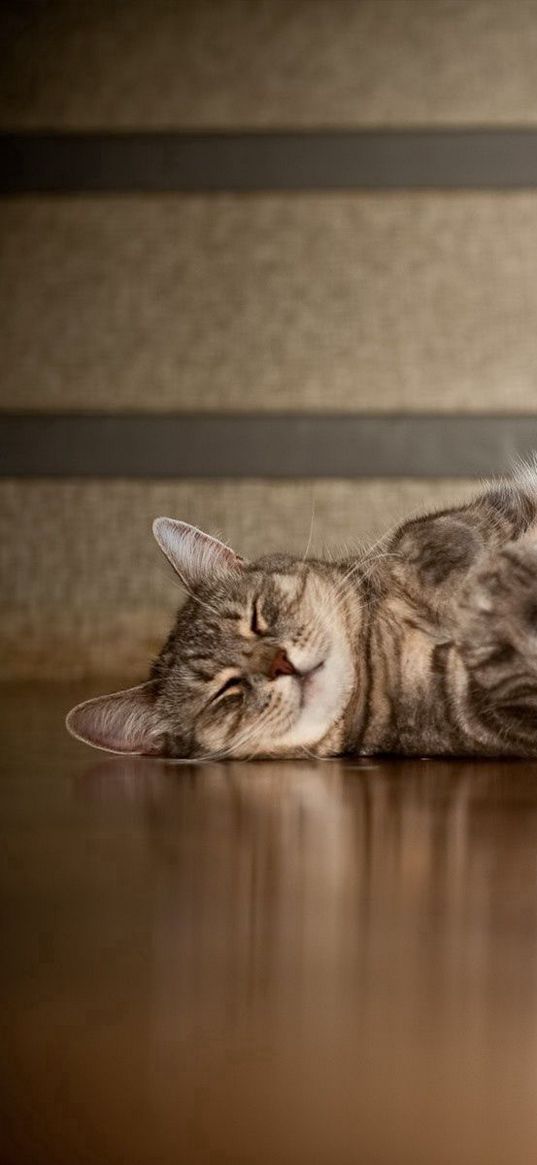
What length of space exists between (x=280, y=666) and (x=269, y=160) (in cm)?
159

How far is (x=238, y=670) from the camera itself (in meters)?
1.39

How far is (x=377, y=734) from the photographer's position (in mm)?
1413

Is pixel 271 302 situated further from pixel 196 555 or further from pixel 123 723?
pixel 123 723

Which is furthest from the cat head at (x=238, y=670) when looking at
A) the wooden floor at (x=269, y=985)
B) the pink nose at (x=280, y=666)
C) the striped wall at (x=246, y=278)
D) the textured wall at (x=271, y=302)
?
the textured wall at (x=271, y=302)

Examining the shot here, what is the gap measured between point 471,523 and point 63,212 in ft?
5.17

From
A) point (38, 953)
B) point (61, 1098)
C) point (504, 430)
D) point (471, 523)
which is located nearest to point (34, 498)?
point (504, 430)

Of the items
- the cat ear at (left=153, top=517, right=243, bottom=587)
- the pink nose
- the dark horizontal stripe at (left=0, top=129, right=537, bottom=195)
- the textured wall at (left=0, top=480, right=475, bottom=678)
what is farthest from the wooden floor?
the dark horizontal stripe at (left=0, top=129, right=537, bottom=195)

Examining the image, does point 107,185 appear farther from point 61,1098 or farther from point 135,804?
point 61,1098

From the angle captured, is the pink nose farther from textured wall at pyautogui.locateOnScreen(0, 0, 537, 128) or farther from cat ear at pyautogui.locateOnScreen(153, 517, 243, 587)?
textured wall at pyautogui.locateOnScreen(0, 0, 537, 128)

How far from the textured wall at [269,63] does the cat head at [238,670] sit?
4.70 ft

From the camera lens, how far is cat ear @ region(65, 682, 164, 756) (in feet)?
4.74

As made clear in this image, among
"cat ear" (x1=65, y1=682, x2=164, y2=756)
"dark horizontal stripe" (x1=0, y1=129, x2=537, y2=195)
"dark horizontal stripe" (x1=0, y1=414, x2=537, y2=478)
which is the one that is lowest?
"cat ear" (x1=65, y1=682, x2=164, y2=756)

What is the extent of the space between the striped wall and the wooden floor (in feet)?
5.33

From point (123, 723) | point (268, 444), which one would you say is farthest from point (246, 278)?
point (123, 723)
